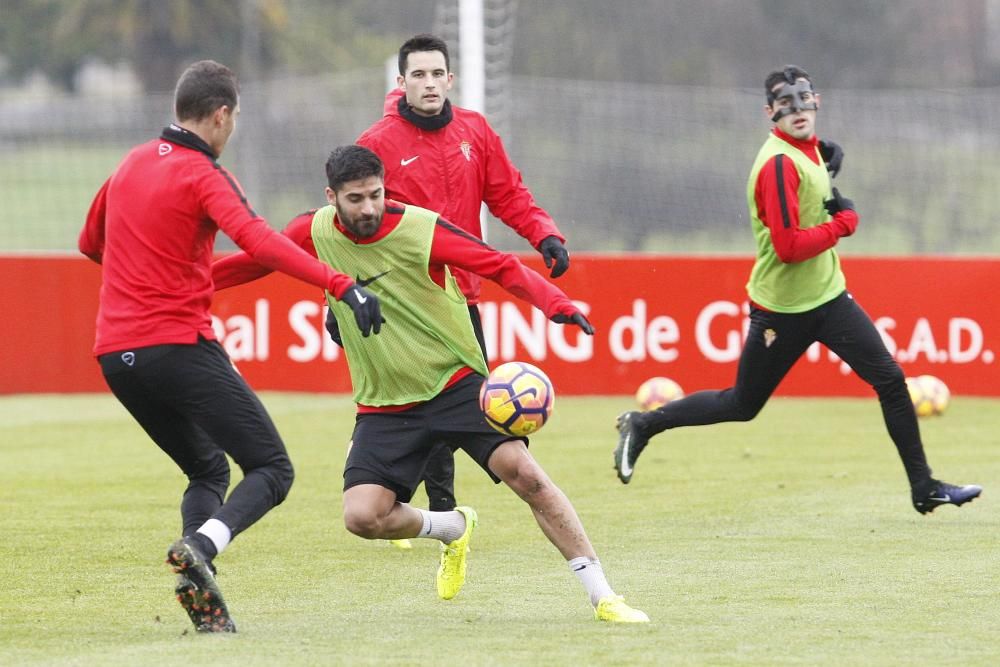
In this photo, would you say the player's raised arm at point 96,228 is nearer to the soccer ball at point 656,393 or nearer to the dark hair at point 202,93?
the dark hair at point 202,93

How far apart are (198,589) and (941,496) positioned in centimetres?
416

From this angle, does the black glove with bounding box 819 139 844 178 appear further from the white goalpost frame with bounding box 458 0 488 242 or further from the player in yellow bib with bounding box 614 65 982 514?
the white goalpost frame with bounding box 458 0 488 242

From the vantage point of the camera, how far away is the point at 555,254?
789 centimetres

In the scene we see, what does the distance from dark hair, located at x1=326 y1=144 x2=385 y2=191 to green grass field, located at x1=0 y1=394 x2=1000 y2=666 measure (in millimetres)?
1657

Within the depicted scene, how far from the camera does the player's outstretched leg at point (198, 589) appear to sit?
20.6 ft

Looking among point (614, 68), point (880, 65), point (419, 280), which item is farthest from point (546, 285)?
point (880, 65)

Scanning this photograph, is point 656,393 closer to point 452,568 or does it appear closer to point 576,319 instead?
point 452,568

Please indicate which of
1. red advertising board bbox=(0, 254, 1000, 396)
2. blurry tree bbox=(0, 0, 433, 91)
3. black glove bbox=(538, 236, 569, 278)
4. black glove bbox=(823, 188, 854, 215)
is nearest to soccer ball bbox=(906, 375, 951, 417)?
red advertising board bbox=(0, 254, 1000, 396)

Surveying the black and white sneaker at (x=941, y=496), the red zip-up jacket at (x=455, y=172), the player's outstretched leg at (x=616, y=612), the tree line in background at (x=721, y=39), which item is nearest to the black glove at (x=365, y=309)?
the player's outstretched leg at (x=616, y=612)

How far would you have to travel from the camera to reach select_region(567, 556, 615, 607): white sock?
267 inches

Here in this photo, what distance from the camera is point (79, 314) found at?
16578mm

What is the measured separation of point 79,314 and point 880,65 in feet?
66.0

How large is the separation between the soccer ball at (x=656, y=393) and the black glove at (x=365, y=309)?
8.61 m

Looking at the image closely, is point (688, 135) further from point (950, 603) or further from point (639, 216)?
point (950, 603)
